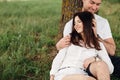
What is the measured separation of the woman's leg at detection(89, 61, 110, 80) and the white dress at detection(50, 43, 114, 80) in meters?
0.20

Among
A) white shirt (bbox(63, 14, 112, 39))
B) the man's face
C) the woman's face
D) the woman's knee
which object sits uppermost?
the man's face

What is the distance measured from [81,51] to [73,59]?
0.56ft

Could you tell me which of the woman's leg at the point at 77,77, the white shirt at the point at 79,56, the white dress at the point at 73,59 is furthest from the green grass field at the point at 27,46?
the woman's leg at the point at 77,77

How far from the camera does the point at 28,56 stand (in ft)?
25.7

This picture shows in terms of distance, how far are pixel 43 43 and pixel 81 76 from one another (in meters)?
3.51

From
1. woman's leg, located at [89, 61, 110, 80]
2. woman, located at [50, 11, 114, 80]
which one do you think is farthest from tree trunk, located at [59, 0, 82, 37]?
woman's leg, located at [89, 61, 110, 80]

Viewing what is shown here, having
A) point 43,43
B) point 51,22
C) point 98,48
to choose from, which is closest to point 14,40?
point 43,43

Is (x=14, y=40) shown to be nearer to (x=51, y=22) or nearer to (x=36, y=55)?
(x=36, y=55)

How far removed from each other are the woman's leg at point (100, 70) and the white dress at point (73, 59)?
0.20m

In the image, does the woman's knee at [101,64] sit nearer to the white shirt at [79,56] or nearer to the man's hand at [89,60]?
the man's hand at [89,60]

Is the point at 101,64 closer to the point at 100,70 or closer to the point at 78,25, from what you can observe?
the point at 100,70

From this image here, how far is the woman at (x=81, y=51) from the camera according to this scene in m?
5.66

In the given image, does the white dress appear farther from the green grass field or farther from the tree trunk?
the tree trunk

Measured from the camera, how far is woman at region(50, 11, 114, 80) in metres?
5.66
